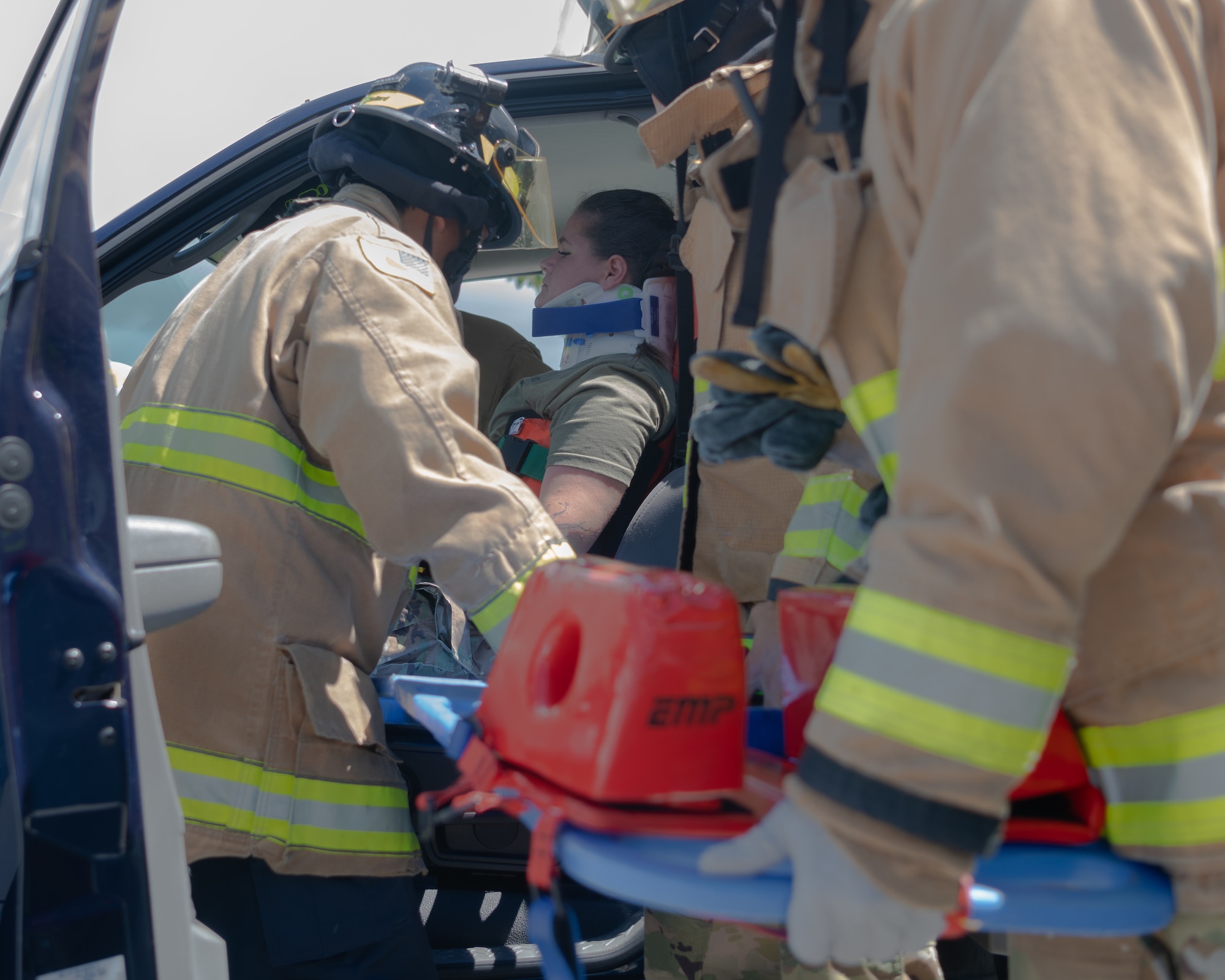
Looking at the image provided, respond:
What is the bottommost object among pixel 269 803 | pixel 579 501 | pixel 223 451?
pixel 269 803

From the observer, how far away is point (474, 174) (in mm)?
2285

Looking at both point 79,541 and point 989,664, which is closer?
point 989,664

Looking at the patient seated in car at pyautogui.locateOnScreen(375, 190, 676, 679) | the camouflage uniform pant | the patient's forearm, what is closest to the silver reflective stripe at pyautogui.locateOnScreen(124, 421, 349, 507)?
the patient seated in car at pyautogui.locateOnScreen(375, 190, 676, 679)

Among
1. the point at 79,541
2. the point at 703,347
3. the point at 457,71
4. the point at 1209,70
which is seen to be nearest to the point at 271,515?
the point at 79,541

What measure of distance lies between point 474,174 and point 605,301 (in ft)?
2.50

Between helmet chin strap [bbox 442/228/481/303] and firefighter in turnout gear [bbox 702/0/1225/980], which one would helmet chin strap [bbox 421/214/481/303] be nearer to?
helmet chin strap [bbox 442/228/481/303]

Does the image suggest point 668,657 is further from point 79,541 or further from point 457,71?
point 457,71

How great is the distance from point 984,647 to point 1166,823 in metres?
0.29

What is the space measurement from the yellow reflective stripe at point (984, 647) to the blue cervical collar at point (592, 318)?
2195 millimetres

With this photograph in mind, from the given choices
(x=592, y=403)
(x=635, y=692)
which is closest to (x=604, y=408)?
(x=592, y=403)

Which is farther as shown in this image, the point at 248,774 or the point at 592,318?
the point at 592,318

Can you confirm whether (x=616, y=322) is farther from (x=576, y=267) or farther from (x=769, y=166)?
(x=769, y=166)

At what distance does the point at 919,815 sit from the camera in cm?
77

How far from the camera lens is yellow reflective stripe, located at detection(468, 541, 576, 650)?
1.49 metres
